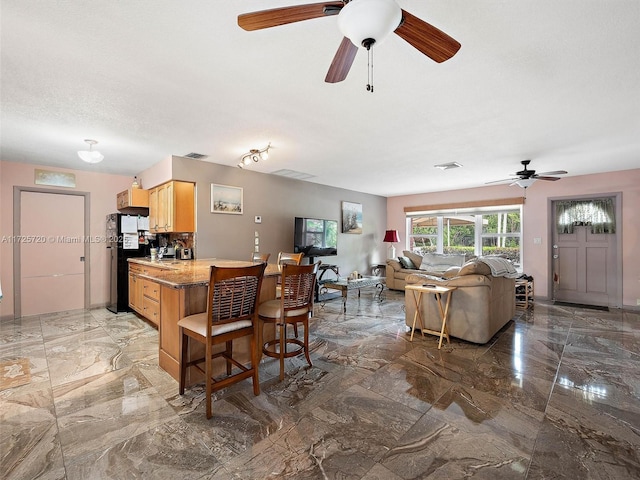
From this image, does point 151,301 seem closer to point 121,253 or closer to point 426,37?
point 121,253

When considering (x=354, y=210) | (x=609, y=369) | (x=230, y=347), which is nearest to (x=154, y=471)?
(x=230, y=347)

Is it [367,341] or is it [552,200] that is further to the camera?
[552,200]

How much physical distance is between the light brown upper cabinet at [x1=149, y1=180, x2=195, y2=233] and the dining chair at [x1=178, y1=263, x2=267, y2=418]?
2.66m

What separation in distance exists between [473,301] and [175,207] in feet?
14.1

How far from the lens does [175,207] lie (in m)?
4.55

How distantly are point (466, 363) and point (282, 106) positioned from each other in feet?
10.1

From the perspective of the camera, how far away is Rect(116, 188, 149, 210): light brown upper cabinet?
5.07 metres

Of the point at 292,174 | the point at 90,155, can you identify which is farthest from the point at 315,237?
the point at 90,155

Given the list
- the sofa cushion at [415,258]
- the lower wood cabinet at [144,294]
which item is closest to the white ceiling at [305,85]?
the lower wood cabinet at [144,294]

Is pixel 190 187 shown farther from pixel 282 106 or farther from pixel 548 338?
pixel 548 338

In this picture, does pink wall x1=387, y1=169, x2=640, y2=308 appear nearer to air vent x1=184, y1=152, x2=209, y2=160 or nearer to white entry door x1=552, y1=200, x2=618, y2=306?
white entry door x1=552, y1=200, x2=618, y2=306

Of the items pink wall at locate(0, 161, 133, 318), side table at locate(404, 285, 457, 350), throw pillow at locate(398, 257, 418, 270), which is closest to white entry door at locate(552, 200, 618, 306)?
throw pillow at locate(398, 257, 418, 270)

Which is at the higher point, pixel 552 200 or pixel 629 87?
pixel 629 87

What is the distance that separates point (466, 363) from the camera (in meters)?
2.96
